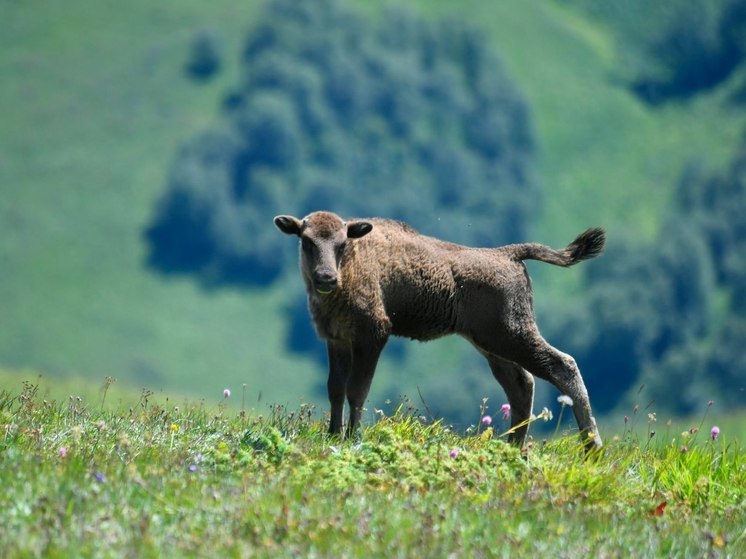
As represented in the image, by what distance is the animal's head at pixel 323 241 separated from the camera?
12.3m

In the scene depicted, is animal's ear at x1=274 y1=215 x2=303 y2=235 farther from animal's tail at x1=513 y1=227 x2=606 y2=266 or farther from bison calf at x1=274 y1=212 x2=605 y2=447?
animal's tail at x1=513 y1=227 x2=606 y2=266

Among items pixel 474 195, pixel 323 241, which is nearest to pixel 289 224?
pixel 323 241

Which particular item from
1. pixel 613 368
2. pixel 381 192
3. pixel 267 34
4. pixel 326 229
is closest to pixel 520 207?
pixel 381 192

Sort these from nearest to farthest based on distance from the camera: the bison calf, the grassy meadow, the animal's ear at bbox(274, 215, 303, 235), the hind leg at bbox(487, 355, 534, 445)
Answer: the grassy meadow < the bison calf < the animal's ear at bbox(274, 215, 303, 235) < the hind leg at bbox(487, 355, 534, 445)

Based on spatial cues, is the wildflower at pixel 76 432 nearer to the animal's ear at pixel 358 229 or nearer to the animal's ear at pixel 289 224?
the animal's ear at pixel 289 224

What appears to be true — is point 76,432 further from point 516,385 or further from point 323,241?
point 516,385

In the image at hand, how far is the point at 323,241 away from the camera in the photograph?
12.6 m

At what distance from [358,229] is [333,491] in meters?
4.20

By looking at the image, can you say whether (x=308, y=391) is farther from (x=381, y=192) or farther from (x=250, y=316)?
(x=381, y=192)

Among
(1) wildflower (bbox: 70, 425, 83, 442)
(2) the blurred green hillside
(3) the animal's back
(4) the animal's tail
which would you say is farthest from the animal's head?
(2) the blurred green hillside

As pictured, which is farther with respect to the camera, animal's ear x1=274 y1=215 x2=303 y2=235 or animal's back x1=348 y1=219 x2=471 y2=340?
animal's back x1=348 y1=219 x2=471 y2=340

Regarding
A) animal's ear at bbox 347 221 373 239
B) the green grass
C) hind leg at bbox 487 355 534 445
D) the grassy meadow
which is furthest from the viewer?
hind leg at bbox 487 355 534 445

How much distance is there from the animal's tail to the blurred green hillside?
300ft

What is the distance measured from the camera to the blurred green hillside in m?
131
